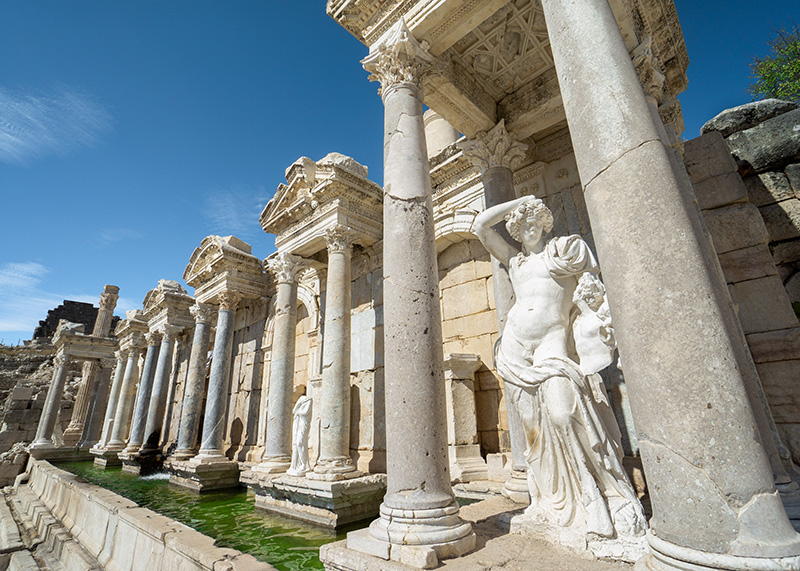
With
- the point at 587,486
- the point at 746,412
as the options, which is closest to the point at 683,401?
the point at 746,412

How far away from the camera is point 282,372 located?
9742mm

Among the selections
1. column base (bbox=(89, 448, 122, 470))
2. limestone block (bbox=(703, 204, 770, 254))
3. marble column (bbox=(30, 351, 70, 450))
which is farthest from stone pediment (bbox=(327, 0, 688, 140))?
marble column (bbox=(30, 351, 70, 450))

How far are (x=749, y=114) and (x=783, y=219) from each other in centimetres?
220

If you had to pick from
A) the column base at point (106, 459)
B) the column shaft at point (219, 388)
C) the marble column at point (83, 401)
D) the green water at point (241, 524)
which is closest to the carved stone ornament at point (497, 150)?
the green water at point (241, 524)

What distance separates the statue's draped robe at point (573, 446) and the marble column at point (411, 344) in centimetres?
75

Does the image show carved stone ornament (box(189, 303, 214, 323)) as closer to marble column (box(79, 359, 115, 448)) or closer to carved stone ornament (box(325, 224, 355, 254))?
carved stone ornament (box(325, 224, 355, 254))

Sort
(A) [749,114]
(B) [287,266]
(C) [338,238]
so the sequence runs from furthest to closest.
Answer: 1. (B) [287,266]
2. (C) [338,238]
3. (A) [749,114]

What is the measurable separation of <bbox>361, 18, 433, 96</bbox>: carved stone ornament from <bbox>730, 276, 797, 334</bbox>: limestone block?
522cm

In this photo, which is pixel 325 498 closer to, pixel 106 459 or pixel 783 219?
pixel 783 219

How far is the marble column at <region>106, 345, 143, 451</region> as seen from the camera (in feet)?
55.6

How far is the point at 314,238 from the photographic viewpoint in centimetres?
946

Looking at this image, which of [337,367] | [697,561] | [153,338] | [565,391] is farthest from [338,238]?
[153,338]

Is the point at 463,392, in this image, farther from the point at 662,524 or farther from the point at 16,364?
the point at 16,364

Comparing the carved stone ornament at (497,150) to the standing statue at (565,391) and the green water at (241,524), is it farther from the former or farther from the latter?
the green water at (241,524)
